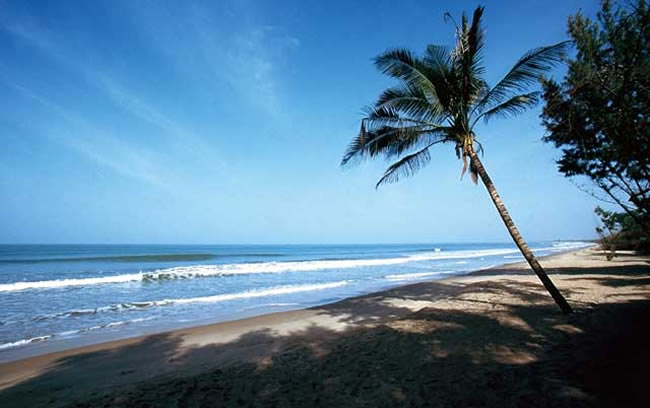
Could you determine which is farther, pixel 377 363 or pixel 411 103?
pixel 411 103

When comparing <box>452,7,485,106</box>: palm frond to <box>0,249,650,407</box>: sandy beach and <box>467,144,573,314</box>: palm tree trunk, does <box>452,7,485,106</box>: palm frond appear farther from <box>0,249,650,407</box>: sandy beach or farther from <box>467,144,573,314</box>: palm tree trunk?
<box>0,249,650,407</box>: sandy beach

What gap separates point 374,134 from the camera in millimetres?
7371

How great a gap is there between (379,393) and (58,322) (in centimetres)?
933

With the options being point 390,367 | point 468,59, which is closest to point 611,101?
point 468,59

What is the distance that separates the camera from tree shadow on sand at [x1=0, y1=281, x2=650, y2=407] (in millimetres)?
3166

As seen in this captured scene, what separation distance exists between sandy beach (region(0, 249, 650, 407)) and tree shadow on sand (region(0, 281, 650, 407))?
0.02 metres

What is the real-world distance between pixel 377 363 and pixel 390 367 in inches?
9.2

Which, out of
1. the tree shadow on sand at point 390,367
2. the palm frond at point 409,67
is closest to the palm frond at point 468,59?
the palm frond at point 409,67

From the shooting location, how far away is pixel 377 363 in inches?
164

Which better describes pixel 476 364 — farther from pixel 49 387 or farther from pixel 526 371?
pixel 49 387

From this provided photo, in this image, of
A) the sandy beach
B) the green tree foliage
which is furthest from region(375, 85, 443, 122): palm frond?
the sandy beach

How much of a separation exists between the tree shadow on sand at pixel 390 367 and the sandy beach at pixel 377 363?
17 millimetres

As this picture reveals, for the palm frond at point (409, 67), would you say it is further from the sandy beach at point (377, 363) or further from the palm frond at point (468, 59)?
the sandy beach at point (377, 363)

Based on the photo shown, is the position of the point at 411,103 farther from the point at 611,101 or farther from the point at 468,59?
the point at 611,101
